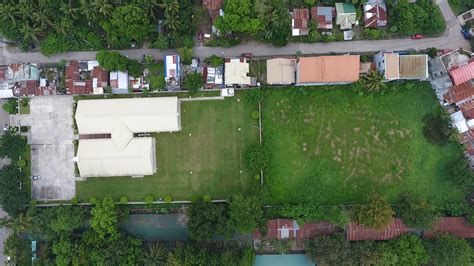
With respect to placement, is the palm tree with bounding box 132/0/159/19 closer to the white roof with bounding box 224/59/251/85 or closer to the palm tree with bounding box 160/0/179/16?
the palm tree with bounding box 160/0/179/16

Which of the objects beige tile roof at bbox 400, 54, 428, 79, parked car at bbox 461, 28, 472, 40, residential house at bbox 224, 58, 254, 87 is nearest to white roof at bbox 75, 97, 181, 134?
residential house at bbox 224, 58, 254, 87

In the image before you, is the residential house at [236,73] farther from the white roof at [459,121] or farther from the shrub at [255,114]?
the white roof at [459,121]

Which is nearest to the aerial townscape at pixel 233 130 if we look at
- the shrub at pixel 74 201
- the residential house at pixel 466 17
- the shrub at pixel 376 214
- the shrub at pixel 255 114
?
the residential house at pixel 466 17

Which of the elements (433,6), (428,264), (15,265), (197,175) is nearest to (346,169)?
(428,264)

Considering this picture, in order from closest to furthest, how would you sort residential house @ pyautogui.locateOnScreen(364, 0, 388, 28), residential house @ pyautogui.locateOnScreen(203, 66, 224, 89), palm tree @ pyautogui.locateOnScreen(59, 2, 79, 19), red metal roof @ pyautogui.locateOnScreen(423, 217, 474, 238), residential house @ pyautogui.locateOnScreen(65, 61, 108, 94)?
palm tree @ pyautogui.locateOnScreen(59, 2, 79, 19)
red metal roof @ pyautogui.locateOnScreen(423, 217, 474, 238)
residential house @ pyautogui.locateOnScreen(364, 0, 388, 28)
residential house @ pyautogui.locateOnScreen(203, 66, 224, 89)
residential house @ pyautogui.locateOnScreen(65, 61, 108, 94)

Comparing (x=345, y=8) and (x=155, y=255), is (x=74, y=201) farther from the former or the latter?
(x=345, y=8)

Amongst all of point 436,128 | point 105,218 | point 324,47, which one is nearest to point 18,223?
point 105,218

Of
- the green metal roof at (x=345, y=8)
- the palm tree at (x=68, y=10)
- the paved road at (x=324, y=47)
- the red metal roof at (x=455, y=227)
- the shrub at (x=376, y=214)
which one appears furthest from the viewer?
the paved road at (x=324, y=47)
